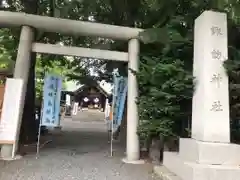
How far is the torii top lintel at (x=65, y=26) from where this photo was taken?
7.12m

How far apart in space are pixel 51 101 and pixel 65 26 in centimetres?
212

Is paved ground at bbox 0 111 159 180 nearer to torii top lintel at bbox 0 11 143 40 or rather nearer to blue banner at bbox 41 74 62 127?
blue banner at bbox 41 74 62 127

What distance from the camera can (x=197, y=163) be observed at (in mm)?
4980

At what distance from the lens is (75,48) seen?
24.8 feet

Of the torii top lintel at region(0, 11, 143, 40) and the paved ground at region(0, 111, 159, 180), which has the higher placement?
the torii top lintel at region(0, 11, 143, 40)

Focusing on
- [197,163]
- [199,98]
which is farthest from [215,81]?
[197,163]

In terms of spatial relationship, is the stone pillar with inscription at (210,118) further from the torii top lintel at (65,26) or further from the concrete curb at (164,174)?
the torii top lintel at (65,26)

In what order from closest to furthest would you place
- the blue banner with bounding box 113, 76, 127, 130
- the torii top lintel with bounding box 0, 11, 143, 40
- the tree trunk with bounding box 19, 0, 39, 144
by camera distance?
1. the torii top lintel with bounding box 0, 11, 143, 40
2. the blue banner with bounding box 113, 76, 127, 130
3. the tree trunk with bounding box 19, 0, 39, 144

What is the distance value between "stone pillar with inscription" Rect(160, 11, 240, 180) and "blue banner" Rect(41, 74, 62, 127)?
11.4 feet

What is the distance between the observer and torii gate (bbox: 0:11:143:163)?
715cm

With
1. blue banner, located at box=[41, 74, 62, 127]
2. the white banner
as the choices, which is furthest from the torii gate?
blue banner, located at box=[41, 74, 62, 127]

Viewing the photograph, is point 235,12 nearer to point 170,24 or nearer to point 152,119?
point 170,24

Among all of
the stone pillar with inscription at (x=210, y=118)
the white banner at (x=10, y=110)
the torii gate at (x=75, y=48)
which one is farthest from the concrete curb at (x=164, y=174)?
the white banner at (x=10, y=110)

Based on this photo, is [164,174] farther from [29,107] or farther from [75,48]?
[29,107]
